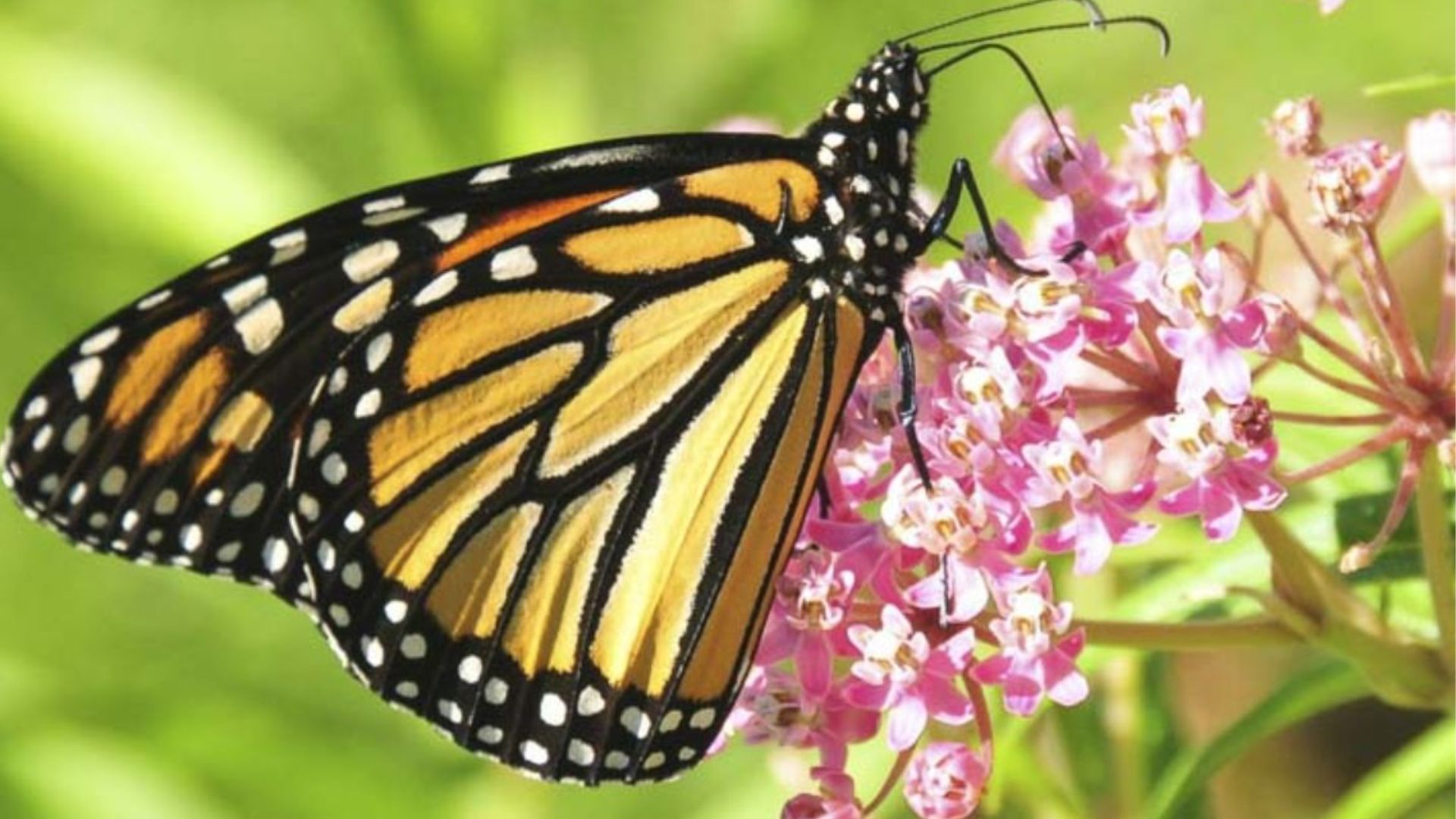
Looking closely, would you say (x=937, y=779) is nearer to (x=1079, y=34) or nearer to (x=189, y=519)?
(x=189, y=519)

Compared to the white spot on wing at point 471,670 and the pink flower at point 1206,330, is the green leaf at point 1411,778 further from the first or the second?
the white spot on wing at point 471,670

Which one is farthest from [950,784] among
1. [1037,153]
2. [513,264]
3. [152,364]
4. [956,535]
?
[152,364]

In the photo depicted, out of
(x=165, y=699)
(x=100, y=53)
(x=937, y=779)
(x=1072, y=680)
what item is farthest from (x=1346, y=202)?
(x=100, y=53)

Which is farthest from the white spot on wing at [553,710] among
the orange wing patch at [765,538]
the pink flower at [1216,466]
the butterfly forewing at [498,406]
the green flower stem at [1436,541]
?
the green flower stem at [1436,541]

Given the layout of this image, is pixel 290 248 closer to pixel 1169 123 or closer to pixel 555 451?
pixel 555 451

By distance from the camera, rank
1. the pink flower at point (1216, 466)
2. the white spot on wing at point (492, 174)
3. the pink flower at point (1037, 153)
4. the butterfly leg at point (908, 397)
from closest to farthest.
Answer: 1. the pink flower at point (1216, 466)
2. the butterfly leg at point (908, 397)
3. the pink flower at point (1037, 153)
4. the white spot on wing at point (492, 174)
